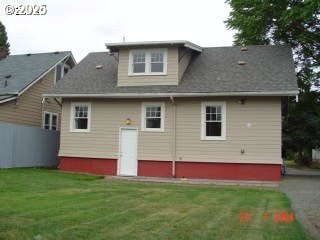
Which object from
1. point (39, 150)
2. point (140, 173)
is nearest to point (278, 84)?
point (140, 173)

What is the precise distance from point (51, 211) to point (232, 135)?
1213cm

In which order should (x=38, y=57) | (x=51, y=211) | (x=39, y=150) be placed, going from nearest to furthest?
(x=51, y=211) < (x=39, y=150) < (x=38, y=57)

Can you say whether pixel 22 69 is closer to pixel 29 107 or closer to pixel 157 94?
pixel 29 107

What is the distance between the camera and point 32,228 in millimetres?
7980

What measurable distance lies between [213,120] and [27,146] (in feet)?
30.1

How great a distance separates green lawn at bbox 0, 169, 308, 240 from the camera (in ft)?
26.2

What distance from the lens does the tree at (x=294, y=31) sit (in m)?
26.8

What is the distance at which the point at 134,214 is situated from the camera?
32.9 ft

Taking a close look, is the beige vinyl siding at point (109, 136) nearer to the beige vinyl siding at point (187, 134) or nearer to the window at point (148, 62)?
the beige vinyl siding at point (187, 134)

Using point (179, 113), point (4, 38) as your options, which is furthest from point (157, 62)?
point (4, 38)

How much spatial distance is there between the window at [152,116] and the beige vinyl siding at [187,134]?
218 millimetres

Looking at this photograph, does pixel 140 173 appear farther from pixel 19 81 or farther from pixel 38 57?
pixel 38 57

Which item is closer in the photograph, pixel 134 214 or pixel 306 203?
pixel 134 214

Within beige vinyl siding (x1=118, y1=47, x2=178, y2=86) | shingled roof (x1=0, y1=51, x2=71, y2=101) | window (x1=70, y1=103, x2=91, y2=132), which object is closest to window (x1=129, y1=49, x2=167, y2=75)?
beige vinyl siding (x1=118, y1=47, x2=178, y2=86)
